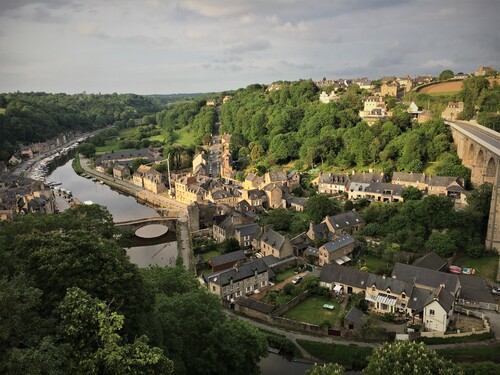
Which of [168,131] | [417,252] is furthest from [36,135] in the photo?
[417,252]

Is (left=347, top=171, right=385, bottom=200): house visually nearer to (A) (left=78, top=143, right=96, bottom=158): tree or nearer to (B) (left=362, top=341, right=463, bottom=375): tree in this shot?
(B) (left=362, top=341, right=463, bottom=375): tree

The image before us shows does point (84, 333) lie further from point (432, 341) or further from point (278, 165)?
point (278, 165)

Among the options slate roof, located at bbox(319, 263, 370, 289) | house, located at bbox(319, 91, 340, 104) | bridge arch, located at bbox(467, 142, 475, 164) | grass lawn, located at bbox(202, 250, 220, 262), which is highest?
house, located at bbox(319, 91, 340, 104)

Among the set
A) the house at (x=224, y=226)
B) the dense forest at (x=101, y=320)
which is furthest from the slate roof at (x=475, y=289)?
the house at (x=224, y=226)

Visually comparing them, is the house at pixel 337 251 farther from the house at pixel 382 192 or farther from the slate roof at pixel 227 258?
the house at pixel 382 192


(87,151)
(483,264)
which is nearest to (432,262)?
(483,264)

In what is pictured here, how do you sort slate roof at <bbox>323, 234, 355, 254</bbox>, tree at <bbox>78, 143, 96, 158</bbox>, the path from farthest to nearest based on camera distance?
tree at <bbox>78, 143, 96, 158</bbox> → the path → slate roof at <bbox>323, 234, 355, 254</bbox>

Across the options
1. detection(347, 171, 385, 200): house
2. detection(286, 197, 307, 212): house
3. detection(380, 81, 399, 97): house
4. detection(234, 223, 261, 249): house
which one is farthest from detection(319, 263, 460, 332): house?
detection(380, 81, 399, 97): house
